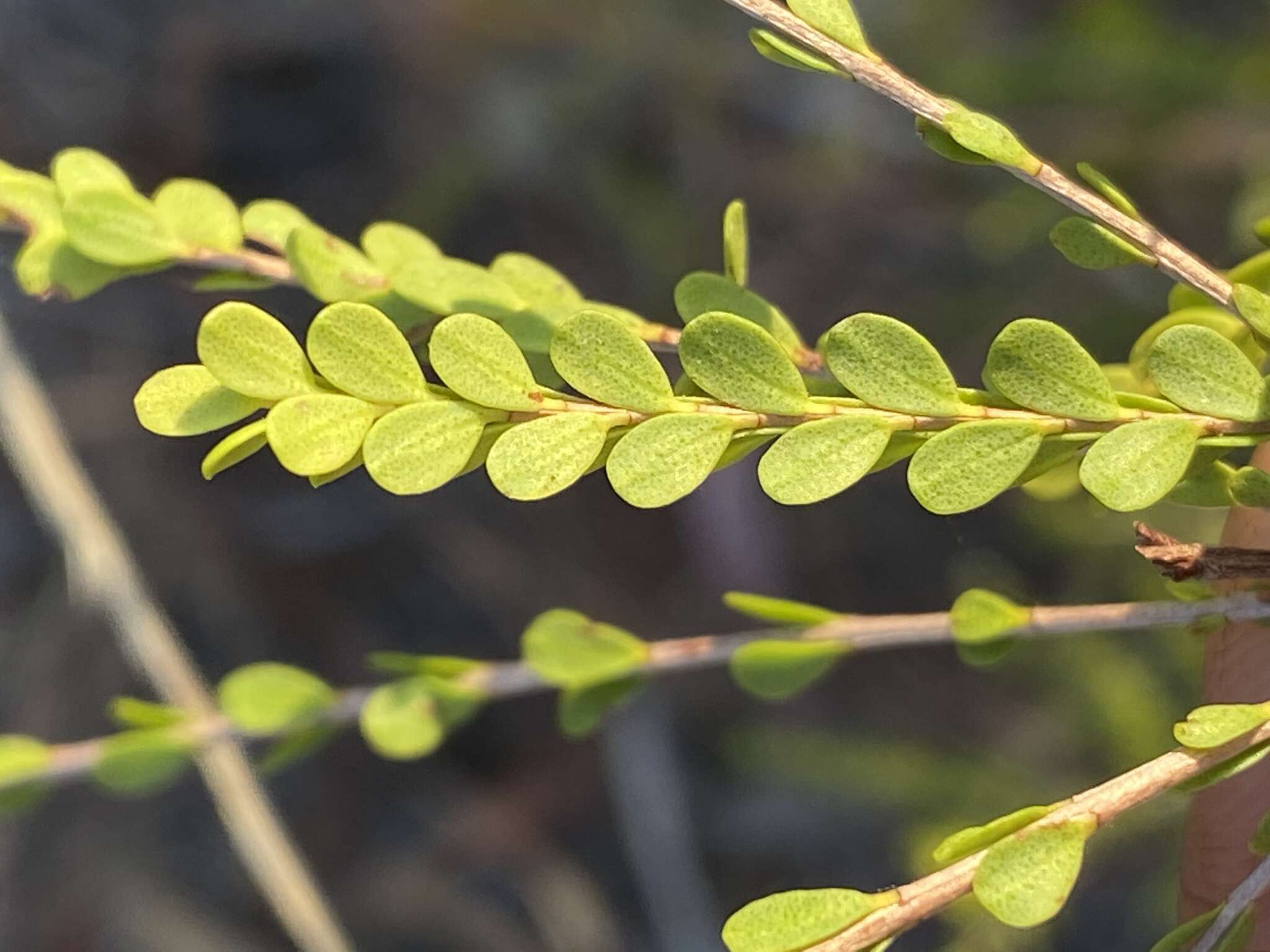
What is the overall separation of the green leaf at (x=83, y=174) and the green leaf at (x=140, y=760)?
1.42ft

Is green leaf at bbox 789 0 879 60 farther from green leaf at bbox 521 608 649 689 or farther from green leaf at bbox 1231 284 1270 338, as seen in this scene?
green leaf at bbox 521 608 649 689

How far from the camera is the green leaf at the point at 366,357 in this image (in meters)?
0.64

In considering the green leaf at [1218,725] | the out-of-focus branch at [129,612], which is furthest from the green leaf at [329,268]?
the out-of-focus branch at [129,612]

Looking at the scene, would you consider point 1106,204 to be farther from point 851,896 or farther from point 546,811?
point 546,811

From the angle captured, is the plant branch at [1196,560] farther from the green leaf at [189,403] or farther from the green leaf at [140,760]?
the green leaf at [140,760]

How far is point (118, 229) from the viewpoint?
31.5 inches

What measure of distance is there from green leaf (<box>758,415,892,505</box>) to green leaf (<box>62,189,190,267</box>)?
1.43 feet

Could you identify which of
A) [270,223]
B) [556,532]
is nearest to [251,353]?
[270,223]

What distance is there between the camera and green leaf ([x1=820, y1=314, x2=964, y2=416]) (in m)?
0.65

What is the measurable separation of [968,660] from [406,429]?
0.45 meters

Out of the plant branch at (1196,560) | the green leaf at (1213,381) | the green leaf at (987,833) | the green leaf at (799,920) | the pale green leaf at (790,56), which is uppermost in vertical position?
the pale green leaf at (790,56)

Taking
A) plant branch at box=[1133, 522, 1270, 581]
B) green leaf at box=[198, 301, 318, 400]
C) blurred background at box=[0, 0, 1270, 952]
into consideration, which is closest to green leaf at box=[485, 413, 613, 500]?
green leaf at box=[198, 301, 318, 400]

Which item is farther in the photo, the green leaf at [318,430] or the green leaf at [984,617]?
the green leaf at [984,617]

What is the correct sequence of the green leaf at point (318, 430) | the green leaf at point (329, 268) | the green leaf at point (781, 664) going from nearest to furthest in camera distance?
the green leaf at point (318, 430) → the green leaf at point (329, 268) → the green leaf at point (781, 664)
